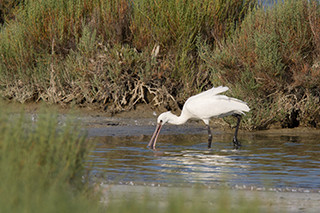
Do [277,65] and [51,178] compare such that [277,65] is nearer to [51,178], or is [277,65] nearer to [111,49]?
[111,49]

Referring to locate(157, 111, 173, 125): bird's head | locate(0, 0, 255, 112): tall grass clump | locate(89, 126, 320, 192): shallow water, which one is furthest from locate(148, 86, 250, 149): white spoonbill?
locate(0, 0, 255, 112): tall grass clump

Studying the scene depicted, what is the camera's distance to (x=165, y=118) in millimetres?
12570

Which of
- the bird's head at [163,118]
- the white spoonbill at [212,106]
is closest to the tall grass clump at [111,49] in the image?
the bird's head at [163,118]

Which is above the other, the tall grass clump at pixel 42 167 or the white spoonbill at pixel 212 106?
the tall grass clump at pixel 42 167

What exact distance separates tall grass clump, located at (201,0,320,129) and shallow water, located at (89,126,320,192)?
0.67 m

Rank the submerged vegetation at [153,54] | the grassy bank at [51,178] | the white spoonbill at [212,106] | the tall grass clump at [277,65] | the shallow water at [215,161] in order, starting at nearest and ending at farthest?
the grassy bank at [51,178]
the shallow water at [215,161]
the white spoonbill at [212,106]
the tall grass clump at [277,65]
the submerged vegetation at [153,54]

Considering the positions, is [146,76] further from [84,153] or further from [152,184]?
[84,153]

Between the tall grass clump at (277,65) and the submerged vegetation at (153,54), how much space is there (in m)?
0.03

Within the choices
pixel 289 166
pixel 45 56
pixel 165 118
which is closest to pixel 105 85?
pixel 45 56

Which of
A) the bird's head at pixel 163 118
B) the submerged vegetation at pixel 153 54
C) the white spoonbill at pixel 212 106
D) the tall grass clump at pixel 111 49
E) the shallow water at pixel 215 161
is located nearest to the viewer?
the shallow water at pixel 215 161

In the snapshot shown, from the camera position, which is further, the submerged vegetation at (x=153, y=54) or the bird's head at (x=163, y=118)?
the submerged vegetation at (x=153, y=54)

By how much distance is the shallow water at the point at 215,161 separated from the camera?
8375 mm

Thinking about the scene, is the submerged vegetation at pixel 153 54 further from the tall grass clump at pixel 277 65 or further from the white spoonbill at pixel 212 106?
the white spoonbill at pixel 212 106

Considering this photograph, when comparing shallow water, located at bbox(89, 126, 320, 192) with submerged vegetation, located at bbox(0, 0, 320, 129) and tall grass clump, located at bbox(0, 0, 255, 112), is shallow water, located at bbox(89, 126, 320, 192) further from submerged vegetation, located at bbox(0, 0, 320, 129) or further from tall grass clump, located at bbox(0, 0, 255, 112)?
tall grass clump, located at bbox(0, 0, 255, 112)
